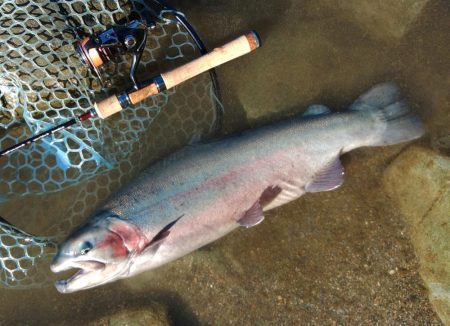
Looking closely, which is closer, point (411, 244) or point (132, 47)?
point (132, 47)

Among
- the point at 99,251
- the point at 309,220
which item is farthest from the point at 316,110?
the point at 99,251

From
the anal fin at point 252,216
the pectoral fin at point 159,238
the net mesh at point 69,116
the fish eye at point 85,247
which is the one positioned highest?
the net mesh at point 69,116

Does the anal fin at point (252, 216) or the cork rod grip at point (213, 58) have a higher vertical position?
the cork rod grip at point (213, 58)

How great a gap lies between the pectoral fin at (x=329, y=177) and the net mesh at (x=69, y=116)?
2.91 feet

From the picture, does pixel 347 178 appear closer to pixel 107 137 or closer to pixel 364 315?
pixel 364 315

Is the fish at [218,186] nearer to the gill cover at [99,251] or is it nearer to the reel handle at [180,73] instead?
the gill cover at [99,251]

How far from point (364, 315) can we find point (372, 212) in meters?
0.78

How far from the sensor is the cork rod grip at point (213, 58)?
254 centimetres

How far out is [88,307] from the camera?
3117 mm

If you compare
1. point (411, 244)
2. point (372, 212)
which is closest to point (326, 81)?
point (372, 212)

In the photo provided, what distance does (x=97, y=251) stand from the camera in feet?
7.80

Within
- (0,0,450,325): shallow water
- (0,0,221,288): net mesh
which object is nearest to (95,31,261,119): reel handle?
(0,0,221,288): net mesh

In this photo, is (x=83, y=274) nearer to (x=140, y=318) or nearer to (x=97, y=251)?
(x=97, y=251)

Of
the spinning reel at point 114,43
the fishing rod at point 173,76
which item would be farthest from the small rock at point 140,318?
the spinning reel at point 114,43
